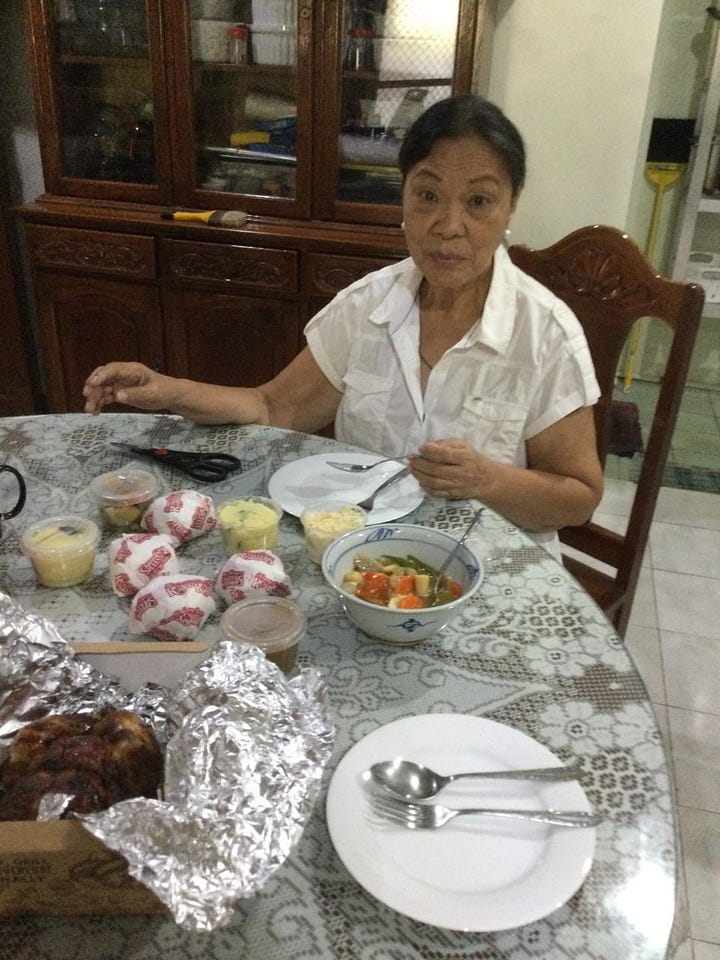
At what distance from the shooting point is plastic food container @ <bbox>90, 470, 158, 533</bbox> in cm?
109

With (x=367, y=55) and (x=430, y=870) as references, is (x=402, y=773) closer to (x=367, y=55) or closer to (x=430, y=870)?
(x=430, y=870)

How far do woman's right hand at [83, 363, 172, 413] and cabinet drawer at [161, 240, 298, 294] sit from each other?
1.20 meters

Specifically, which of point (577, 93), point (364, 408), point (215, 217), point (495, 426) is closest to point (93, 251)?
point (215, 217)

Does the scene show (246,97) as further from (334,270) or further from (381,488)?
(381,488)

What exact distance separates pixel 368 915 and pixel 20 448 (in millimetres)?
1012

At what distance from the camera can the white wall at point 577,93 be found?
7.98 feet

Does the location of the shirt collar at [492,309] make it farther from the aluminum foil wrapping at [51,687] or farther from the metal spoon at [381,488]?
the aluminum foil wrapping at [51,687]

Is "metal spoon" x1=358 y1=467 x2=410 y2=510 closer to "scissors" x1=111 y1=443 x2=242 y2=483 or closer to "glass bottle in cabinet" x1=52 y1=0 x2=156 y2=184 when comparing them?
"scissors" x1=111 y1=443 x2=242 y2=483

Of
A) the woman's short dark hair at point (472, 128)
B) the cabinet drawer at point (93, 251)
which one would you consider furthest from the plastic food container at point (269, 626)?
the cabinet drawer at point (93, 251)

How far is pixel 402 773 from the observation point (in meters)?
0.68

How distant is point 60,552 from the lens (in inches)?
37.1

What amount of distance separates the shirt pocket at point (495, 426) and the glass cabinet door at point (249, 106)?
1377 millimetres

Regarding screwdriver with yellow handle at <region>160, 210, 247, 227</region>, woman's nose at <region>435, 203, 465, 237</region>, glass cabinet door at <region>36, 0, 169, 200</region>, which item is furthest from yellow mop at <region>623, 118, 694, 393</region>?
woman's nose at <region>435, 203, 465, 237</region>

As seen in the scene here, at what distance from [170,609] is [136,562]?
11cm
